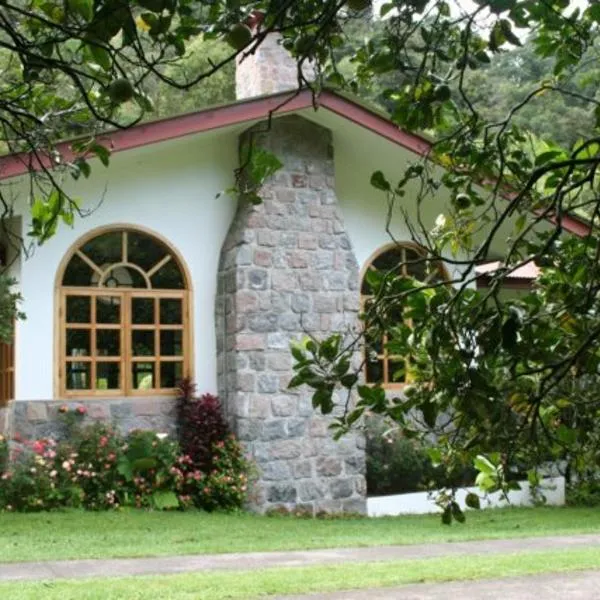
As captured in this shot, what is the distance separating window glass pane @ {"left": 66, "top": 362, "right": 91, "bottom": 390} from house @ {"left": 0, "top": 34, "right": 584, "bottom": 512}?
0.01 meters

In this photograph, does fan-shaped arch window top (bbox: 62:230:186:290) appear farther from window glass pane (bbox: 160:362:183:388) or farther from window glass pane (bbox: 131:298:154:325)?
window glass pane (bbox: 160:362:183:388)

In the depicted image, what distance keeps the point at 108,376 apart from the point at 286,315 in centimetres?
195

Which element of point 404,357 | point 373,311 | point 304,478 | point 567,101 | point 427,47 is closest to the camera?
point 373,311

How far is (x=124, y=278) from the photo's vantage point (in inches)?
410

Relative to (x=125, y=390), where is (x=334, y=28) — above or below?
above

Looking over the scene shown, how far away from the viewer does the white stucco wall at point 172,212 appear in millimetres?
9953

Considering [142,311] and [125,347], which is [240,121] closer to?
[142,311]

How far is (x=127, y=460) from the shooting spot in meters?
9.75

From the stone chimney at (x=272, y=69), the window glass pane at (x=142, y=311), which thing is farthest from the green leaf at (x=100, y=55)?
the stone chimney at (x=272, y=69)

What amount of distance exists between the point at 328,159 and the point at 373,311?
28.7ft

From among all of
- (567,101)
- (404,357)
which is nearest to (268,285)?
(404,357)

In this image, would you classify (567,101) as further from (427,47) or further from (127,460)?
Answer: (427,47)

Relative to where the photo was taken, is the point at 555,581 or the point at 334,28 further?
the point at 555,581

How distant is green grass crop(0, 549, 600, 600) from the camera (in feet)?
18.5
